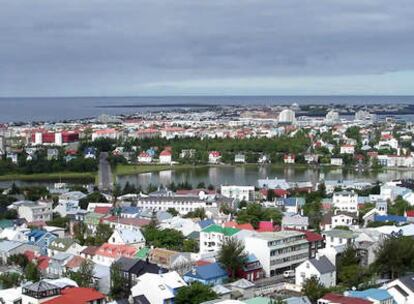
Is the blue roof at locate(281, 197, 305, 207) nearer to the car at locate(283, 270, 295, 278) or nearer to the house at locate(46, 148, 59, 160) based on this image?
the car at locate(283, 270, 295, 278)

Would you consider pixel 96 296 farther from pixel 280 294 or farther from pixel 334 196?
pixel 334 196

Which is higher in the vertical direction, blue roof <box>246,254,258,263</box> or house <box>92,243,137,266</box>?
blue roof <box>246,254,258,263</box>

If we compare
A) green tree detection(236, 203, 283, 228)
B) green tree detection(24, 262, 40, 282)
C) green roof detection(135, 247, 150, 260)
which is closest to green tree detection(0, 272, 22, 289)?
green tree detection(24, 262, 40, 282)

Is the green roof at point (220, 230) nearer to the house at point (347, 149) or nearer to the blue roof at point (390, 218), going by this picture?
the blue roof at point (390, 218)

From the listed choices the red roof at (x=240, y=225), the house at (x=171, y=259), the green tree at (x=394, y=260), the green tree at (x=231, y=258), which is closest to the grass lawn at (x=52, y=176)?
the red roof at (x=240, y=225)

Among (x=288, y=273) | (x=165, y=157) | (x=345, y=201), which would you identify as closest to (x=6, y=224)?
(x=288, y=273)

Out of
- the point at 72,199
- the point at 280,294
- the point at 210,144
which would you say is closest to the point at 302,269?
the point at 280,294
